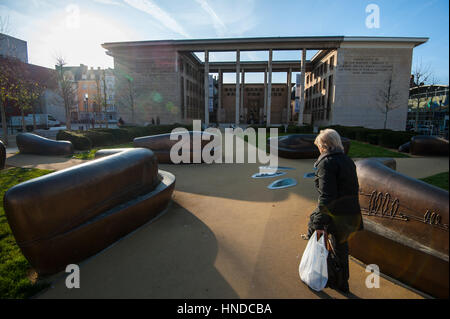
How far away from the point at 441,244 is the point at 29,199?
471 centimetres

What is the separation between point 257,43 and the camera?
36500 mm

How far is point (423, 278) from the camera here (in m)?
2.64

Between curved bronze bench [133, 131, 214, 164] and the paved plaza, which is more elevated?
curved bronze bench [133, 131, 214, 164]

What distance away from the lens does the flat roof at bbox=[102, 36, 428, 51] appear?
33438mm

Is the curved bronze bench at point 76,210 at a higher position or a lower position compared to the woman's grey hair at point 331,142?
lower

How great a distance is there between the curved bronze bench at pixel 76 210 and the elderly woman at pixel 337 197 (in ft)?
10.1

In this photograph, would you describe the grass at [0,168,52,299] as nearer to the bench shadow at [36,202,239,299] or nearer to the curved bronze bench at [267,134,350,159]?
the bench shadow at [36,202,239,299]

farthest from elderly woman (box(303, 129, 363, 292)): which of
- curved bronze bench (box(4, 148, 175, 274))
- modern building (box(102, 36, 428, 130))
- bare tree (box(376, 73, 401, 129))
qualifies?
bare tree (box(376, 73, 401, 129))

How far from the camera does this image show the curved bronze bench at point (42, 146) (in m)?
12.7

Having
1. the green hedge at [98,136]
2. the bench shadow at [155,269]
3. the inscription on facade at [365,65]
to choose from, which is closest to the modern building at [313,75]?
the inscription on facade at [365,65]

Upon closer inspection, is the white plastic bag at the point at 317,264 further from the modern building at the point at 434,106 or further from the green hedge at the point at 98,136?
the modern building at the point at 434,106

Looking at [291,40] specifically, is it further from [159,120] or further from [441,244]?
[441,244]

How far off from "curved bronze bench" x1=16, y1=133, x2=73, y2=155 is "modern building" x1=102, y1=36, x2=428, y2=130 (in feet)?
88.7
